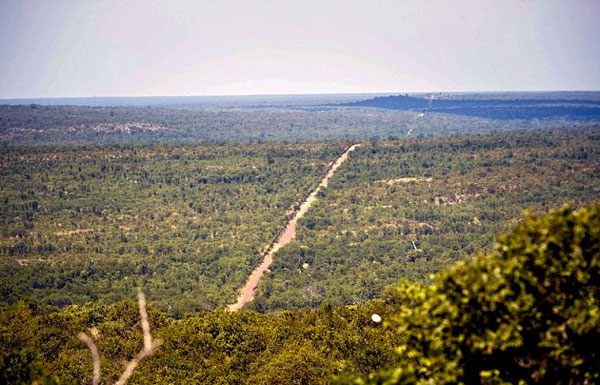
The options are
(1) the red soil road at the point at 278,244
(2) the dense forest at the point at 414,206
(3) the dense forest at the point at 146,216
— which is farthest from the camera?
(2) the dense forest at the point at 414,206

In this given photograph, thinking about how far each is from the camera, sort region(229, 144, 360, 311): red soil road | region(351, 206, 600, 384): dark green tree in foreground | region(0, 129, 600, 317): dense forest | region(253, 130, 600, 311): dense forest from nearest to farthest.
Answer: region(351, 206, 600, 384): dark green tree in foreground
region(229, 144, 360, 311): red soil road
region(0, 129, 600, 317): dense forest
region(253, 130, 600, 311): dense forest

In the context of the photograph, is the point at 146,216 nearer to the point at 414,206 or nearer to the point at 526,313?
the point at 414,206

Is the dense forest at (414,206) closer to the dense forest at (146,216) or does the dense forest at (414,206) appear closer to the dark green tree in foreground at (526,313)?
the dense forest at (146,216)

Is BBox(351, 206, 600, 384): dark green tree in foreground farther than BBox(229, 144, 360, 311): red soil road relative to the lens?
No

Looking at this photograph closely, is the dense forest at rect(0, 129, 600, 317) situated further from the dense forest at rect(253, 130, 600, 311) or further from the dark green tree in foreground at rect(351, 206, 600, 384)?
the dark green tree in foreground at rect(351, 206, 600, 384)

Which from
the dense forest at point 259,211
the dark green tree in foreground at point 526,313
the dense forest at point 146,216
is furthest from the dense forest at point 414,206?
the dark green tree in foreground at point 526,313

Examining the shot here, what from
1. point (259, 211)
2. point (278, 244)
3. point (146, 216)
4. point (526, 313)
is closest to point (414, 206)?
point (259, 211)


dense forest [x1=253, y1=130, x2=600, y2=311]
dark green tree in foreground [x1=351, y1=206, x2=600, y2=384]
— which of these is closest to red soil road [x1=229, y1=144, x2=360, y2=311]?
dense forest [x1=253, y1=130, x2=600, y2=311]
